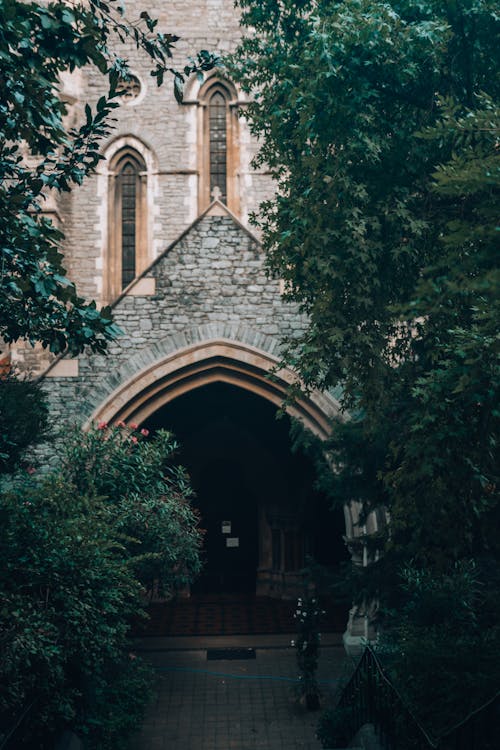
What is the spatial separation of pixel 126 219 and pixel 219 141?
108 inches

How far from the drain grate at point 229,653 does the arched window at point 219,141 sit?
29.8ft

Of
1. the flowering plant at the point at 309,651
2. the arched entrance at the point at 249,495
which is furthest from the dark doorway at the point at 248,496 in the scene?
the flowering plant at the point at 309,651

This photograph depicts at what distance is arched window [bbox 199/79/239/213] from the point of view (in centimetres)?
1476

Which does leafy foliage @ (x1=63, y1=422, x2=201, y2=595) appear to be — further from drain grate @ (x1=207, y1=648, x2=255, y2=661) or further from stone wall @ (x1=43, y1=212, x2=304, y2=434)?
drain grate @ (x1=207, y1=648, x2=255, y2=661)

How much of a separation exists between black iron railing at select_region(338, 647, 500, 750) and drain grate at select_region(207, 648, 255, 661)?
4012mm

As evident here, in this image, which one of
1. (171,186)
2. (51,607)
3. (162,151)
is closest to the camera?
(51,607)

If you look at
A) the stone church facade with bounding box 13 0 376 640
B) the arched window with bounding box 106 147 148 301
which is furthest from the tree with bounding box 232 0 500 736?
the arched window with bounding box 106 147 148 301

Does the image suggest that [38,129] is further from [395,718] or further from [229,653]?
[229,653]

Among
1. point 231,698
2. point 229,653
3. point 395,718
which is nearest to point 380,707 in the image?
point 395,718

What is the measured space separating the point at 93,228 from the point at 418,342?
930cm

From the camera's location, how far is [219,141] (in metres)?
14.9

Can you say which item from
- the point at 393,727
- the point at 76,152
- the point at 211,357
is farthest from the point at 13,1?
the point at 211,357

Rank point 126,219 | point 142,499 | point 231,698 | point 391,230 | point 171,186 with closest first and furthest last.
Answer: point 391,230
point 142,499
point 231,698
point 171,186
point 126,219

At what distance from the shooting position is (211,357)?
1114 centimetres
